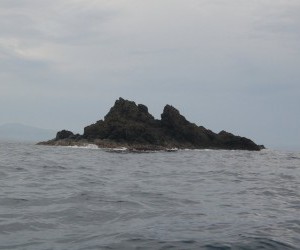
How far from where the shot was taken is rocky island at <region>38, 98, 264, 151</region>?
68000 millimetres

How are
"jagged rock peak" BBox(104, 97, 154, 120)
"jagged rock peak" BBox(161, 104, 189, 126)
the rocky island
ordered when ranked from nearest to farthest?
the rocky island, "jagged rock peak" BBox(104, 97, 154, 120), "jagged rock peak" BBox(161, 104, 189, 126)

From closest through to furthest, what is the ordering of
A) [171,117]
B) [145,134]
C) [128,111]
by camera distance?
[145,134]
[128,111]
[171,117]

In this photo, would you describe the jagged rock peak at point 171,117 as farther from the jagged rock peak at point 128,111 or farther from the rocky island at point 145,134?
the jagged rock peak at point 128,111

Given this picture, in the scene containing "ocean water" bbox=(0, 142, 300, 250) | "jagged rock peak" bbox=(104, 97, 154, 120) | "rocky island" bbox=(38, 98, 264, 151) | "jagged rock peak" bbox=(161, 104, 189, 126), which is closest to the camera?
"ocean water" bbox=(0, 142, 300, 250)

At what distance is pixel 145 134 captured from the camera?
229 ft

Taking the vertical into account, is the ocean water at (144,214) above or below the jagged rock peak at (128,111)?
below

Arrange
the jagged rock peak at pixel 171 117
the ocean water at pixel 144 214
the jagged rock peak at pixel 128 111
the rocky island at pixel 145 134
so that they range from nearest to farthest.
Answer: the ocean water at pixel 144 214
the rocky island at pixel 145 134
the jagged rock peak at pixel 128 111
the jagged rock peak at pixel 171 117

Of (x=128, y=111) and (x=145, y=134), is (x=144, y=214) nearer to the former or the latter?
(x=145, y=134)

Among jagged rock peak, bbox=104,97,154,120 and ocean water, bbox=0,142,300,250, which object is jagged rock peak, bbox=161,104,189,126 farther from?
ocean water, bbox=0,142,300,250

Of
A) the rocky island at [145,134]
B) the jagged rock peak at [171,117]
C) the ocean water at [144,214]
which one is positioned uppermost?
the jagged rock peak at [171,117]

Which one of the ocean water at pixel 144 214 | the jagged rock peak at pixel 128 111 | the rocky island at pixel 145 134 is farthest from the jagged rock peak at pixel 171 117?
the ocean water at pixel 144 214

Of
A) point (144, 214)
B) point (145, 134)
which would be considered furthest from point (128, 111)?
point (144, 214)

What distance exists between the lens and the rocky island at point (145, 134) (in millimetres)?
68000

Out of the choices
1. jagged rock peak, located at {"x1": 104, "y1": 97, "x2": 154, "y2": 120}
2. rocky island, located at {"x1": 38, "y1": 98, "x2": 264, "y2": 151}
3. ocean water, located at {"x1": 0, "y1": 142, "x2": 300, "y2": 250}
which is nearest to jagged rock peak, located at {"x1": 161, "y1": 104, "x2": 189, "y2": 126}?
rocky island, located at {"x1": 38, "y1": 98, "x2": 264, "y2": 151}
